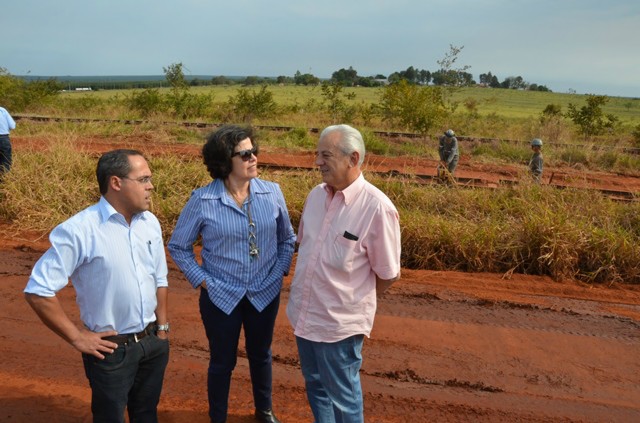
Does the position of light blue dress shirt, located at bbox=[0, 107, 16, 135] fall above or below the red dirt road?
above

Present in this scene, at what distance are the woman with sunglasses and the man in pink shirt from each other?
346 mm

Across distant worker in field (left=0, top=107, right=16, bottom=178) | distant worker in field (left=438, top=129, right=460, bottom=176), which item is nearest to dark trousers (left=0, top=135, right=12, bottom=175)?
distant worker in field (left=0, top=107, right=16, bottom=178)

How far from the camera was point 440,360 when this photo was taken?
454 cm

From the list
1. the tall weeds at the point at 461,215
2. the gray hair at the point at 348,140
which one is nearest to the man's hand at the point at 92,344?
the gray hair at the point at 348,140

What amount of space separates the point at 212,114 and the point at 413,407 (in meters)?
21.3

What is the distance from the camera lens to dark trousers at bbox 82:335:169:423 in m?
2.62

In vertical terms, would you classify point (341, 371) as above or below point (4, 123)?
below

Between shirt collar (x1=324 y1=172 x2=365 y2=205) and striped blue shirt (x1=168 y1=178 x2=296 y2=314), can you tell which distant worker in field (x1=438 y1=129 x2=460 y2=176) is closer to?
striped blue shirt (x1=168 y1=178 x2=296 y2=314)

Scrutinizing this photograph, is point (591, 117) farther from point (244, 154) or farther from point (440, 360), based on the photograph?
point (244, 154)

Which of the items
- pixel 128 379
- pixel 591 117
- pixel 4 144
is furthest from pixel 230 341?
pixel 591 117

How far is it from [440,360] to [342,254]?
2.14 m

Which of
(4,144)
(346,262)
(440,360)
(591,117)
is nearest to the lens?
(346,262)

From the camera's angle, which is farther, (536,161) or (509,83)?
(509,83)

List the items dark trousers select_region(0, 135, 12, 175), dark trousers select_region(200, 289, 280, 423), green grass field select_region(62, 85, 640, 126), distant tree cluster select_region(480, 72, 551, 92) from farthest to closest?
1. distant tree cluster select_region(480, 72, 551, 92)
2. green grass field select_region(62, 85, 640, 126)
3. dark trousers select_region(0, 135, 12, 175)
4. dark trousers select_region(200, 289, 280, 423)
